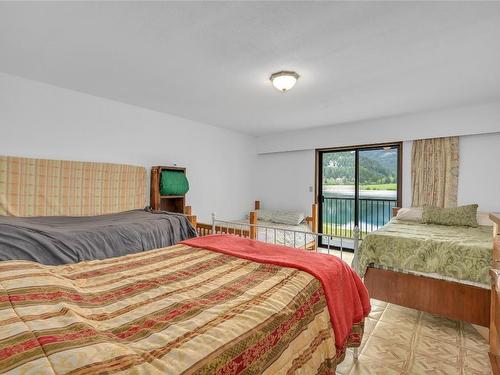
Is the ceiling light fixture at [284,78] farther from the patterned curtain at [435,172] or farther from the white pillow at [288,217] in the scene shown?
the white pillow at [288,217]

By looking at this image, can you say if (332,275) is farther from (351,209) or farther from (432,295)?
(351,209)

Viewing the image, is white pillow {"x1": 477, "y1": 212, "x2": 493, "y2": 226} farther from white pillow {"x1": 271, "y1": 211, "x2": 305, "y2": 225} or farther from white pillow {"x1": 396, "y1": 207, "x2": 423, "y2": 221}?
white pillow {"x1": 271, "y1": 211, "x2": 305, "y2": 225}

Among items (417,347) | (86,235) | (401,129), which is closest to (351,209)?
(401,129)

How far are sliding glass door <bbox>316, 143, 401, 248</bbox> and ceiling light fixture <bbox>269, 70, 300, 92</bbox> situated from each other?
8.40 ft

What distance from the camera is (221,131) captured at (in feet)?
15.9

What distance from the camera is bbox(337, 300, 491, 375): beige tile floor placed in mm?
1807

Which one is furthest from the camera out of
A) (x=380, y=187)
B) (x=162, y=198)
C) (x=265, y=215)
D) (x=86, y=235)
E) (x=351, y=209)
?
(x=265, y=215)

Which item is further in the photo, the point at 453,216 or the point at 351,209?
the point at 351,209

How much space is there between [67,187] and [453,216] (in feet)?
15.0

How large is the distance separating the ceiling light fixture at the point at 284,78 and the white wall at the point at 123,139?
207cm

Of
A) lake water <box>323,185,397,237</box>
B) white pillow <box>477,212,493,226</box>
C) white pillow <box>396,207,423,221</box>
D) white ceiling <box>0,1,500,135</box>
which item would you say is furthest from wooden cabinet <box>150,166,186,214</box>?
white pillow <box>477,212,493,226</box>

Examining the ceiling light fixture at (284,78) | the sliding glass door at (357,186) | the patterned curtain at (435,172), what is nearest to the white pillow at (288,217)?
the sliding glass door at (357,186)

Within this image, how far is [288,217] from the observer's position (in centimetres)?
482

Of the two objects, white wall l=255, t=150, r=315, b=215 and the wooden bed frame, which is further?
white wall l=255, t=150, r=315, b=215
